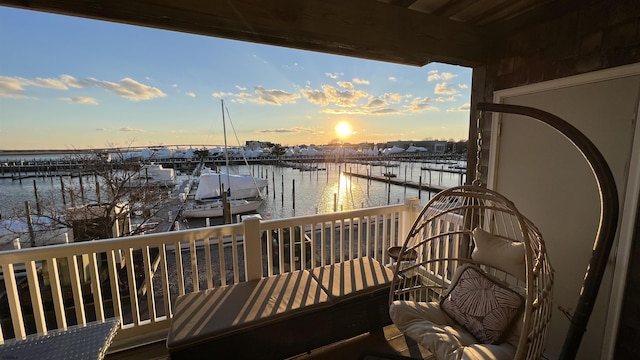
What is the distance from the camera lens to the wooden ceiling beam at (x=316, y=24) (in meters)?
1.54

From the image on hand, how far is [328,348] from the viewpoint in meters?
2.24

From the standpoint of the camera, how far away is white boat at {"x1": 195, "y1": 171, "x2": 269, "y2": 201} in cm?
1959

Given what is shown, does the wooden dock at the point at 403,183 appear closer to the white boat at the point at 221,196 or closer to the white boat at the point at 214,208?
the white boat at the point at 221,196

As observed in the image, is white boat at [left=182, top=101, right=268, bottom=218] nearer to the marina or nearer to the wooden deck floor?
the marina

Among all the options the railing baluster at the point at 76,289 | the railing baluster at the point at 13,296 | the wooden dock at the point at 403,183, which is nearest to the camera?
the railing baluster at the point at 13,296

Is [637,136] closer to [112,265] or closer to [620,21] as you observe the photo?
[620,21]

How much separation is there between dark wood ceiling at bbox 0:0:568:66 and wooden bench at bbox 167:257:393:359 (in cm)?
199

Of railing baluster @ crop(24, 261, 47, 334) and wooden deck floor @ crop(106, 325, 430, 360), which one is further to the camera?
wooden deck floor @ crop(106, 325, 430, 360)

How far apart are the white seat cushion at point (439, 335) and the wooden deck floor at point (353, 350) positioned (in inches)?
16.9

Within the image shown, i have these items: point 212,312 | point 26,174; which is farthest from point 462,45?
point 26,174

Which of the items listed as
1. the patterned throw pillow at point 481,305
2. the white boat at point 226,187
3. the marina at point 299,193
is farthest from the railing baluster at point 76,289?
the white boat at point 226,187

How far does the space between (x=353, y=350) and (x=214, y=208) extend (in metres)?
18.5

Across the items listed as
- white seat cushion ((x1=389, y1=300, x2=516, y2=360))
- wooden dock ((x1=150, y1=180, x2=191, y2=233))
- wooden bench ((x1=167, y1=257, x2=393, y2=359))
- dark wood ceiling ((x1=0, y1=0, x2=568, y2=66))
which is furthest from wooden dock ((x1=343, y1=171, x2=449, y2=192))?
white seat cushion ((x1=389, y1=300, x2=516, y2=360))

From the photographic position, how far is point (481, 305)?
1.83 m
